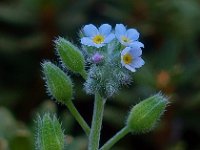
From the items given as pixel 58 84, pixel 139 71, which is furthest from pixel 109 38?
pixel 139 71

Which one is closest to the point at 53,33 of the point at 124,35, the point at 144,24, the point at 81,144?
the point at 144,24

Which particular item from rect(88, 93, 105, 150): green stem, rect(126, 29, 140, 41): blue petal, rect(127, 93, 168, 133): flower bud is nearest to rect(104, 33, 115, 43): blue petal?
rect(126, 29, 140, 41): blue petal

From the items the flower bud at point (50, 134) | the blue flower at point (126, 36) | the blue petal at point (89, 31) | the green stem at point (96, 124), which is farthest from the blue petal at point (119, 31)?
the flower bud at point (50, 134)

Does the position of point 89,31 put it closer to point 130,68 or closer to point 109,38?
point 109,38

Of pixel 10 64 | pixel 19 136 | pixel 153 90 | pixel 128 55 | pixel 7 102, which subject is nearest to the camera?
pixel 128 55

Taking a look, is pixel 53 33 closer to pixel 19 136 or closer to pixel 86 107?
pixel 86 107
